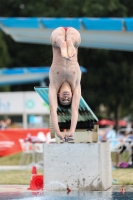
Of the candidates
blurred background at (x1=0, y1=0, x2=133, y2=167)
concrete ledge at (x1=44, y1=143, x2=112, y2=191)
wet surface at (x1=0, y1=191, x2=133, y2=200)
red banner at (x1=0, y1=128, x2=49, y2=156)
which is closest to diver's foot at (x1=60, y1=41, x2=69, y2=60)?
concrete ledge at (x1=44, y1=143, x2=112, y2=191)

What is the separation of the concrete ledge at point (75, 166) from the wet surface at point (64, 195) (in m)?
0.28

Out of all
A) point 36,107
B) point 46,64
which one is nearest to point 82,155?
point 36,107

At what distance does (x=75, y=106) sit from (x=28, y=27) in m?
12.7

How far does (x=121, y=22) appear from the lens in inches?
782

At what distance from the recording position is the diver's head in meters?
10.6

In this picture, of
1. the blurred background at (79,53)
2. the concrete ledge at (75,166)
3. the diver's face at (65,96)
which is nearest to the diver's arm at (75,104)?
the diver's face at (65,96)

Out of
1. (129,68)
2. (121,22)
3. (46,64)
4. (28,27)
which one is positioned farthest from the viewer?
(46,64)

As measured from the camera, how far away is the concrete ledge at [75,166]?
11.0 meters

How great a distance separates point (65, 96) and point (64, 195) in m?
1.64

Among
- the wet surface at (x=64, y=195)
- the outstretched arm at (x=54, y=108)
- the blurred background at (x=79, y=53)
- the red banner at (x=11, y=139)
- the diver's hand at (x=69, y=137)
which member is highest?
the blurred background at (x=79, y=53)

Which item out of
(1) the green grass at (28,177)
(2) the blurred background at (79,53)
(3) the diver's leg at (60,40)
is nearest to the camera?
(3) the diver's leg at (60,40)

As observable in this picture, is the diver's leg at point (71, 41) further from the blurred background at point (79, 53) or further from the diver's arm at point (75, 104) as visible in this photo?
the blurred background at point (79, 53)

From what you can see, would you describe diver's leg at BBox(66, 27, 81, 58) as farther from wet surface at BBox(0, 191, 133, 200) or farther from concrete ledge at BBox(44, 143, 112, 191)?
wet surface at BBox(0, 191, 133, 200)

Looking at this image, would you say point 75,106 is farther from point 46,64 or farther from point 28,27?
point 46,64
